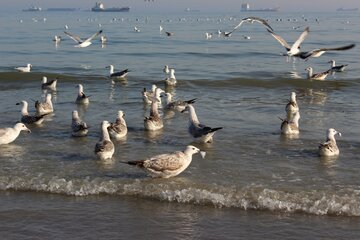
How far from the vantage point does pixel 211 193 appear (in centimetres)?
1003

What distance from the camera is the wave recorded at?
9.45 m

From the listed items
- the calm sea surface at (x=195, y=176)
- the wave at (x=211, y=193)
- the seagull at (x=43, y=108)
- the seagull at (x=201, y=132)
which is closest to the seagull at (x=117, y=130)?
the calm sea surface at (x=195, y=176)

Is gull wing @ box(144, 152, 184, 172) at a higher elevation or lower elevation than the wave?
higher

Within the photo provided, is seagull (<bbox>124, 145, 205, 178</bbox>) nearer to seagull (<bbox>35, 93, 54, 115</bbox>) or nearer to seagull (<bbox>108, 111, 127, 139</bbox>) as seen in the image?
seagull (<bbox>108, 111, 127, 139</bbox>)

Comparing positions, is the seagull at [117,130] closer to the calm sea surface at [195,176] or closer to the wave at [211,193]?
the calm sea surface at [195,176]

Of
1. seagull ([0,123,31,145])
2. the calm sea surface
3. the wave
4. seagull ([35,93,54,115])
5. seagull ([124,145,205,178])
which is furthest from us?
seagull ([35,93,54,115])

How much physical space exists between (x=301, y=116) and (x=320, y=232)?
10281 mm

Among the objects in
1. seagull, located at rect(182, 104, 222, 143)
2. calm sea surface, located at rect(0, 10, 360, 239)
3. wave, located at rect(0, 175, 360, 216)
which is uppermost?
seagull, located at rect(182, 104, 222, 143)

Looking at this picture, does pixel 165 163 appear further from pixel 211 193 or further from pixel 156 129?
pixel 156 129

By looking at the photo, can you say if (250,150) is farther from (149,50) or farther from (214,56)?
(149,50)

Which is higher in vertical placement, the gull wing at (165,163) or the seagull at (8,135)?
the gull wing at (165,163)

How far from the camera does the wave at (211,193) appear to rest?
31.0 feet

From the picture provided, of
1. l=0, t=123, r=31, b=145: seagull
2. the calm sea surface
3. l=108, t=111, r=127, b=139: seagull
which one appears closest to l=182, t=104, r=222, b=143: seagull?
the calm sea surface

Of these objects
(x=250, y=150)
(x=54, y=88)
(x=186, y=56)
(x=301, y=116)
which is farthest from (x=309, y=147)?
(x=186, y=56)
